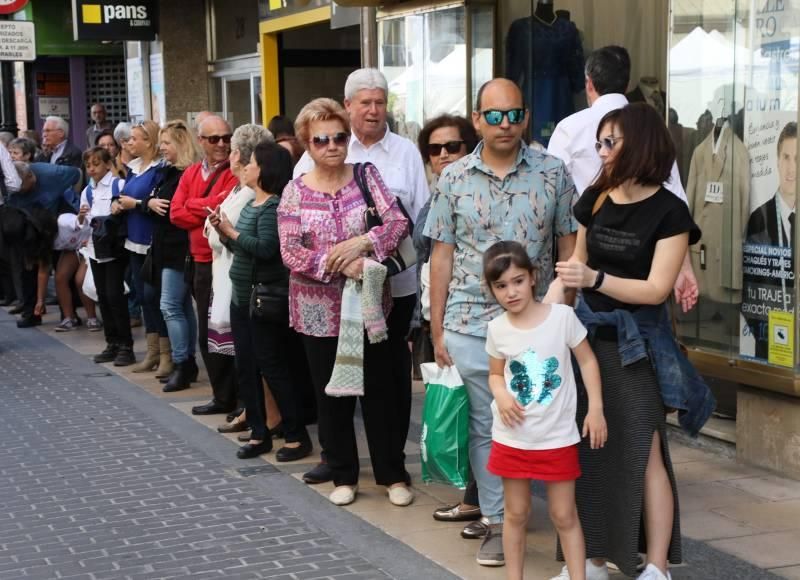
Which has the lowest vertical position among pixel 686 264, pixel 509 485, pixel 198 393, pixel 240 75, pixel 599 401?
pixel 198 393

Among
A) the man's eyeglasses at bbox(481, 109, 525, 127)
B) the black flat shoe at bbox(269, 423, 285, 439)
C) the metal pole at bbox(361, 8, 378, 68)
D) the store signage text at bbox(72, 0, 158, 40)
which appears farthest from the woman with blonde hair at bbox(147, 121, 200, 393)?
the store signage text at bbox(72, 0, 158, 40)

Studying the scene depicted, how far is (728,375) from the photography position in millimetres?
7000

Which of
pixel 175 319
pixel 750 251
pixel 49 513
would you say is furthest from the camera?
pixel 175 319

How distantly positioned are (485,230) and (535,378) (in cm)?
92

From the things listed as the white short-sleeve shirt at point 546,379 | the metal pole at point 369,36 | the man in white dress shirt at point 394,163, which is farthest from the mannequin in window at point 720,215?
the metal pole at point 369,36

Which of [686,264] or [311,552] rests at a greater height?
[686,264]

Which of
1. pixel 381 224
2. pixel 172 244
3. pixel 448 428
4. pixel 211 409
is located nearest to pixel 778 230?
pixel 381 224

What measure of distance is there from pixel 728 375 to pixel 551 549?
1.91m

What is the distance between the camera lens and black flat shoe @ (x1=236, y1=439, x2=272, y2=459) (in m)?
7.33

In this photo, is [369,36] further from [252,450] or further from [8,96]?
[8,96]

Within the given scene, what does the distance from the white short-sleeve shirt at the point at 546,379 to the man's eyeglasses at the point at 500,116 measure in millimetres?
975

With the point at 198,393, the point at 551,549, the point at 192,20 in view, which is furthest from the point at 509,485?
the point at 192,20

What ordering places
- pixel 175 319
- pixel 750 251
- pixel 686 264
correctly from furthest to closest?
pixel 175 319 → pixel 750 251 → pixel 686 264

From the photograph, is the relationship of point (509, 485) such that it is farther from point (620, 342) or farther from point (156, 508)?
point (156, 508)
